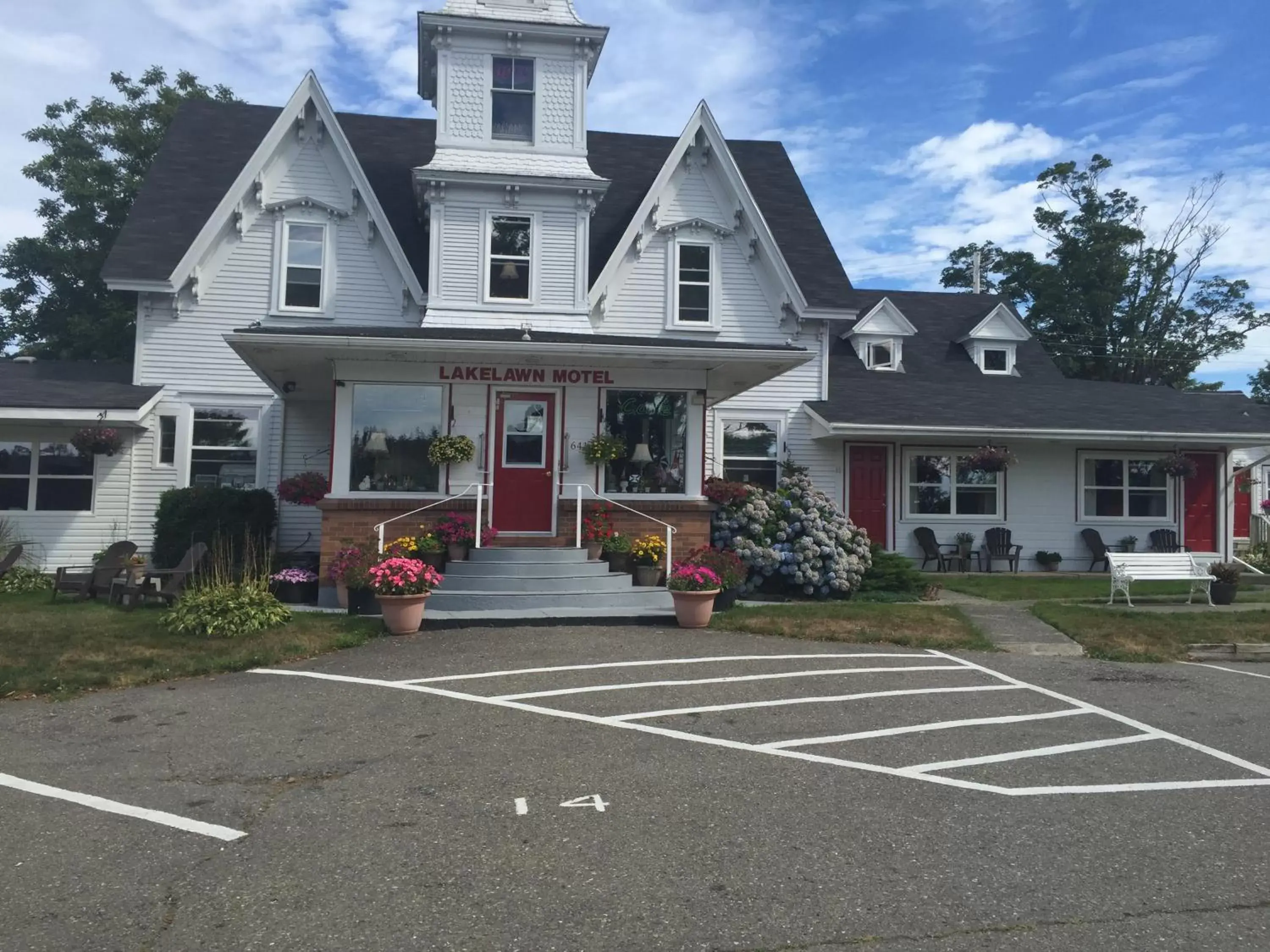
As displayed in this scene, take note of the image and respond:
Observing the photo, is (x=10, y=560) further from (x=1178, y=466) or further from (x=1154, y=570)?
(x=1178, y=466)

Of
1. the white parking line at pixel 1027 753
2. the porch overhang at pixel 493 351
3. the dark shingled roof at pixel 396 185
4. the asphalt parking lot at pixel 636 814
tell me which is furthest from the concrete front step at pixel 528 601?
the dark shingled roof at pixel 396 185

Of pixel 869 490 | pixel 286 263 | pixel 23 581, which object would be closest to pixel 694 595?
pixel 869 490

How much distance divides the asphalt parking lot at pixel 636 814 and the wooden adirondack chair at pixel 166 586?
411cm

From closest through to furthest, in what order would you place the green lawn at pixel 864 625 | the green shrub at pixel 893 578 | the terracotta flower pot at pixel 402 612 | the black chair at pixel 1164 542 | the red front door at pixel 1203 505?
the terracotta flower pot at pixel 402 612 < the green lawn at pixel 864 625 < the green shrub at pixel 893 578 < the black chair at pixel 1164 542 < the red front door at pixel 1203 505

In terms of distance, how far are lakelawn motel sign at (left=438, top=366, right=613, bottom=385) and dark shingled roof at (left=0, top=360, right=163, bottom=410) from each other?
20.3ft

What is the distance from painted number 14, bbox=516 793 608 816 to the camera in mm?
5195

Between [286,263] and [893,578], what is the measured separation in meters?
12.3

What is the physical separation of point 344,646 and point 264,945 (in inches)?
265

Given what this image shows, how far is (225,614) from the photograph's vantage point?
1033 cm

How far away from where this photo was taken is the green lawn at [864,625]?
1096 centimetres

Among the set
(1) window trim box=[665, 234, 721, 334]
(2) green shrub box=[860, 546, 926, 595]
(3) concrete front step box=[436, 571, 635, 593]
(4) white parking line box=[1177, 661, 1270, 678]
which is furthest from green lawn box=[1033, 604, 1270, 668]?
(1) window trim box=[665, 234, 721, 334]

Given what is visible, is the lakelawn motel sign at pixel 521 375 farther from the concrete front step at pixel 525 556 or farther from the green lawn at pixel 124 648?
the green lawn at pixel 124 648

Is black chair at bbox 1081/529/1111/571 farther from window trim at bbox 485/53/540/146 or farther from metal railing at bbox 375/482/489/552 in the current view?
window trim at bbox 485/53/540/146

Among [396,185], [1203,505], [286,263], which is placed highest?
[396,185]
